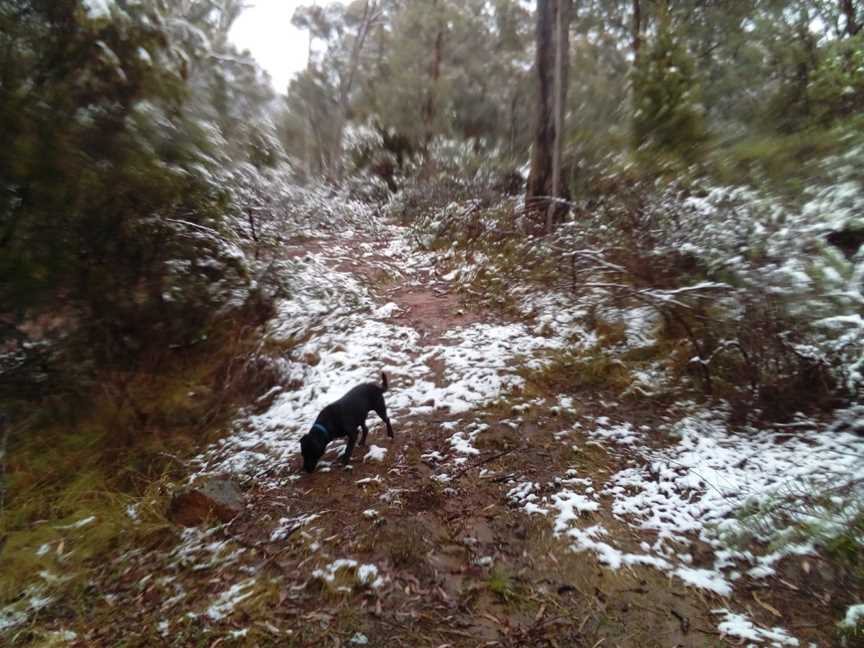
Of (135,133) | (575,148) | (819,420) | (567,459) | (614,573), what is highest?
(575,148)

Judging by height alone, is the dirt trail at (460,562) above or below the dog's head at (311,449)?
below

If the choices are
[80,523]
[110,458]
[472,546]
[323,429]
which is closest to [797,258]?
[472,546]

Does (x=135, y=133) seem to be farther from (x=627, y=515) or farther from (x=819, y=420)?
(x=819, y=420)

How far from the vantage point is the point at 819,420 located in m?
3.50

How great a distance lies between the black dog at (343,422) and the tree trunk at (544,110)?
5.86m

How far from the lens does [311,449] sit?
3756mm

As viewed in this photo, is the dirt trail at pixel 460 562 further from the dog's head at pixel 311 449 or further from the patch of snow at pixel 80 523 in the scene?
the patch of snow at pixel 80 523

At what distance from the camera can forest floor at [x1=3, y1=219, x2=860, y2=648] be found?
2.41 metres

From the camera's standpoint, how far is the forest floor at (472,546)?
2.41 meters

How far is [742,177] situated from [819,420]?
3.21 metres

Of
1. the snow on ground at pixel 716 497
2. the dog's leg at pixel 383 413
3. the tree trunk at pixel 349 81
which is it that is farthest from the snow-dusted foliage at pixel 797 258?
the tree trunk at pixel 349 81

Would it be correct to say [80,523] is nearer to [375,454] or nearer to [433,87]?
[375,454]

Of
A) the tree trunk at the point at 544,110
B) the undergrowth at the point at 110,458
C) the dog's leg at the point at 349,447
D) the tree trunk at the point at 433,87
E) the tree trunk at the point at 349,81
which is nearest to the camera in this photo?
the undergrowth at the point at 110,458

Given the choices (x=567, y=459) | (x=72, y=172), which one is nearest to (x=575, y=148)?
(x=567, y=459)
